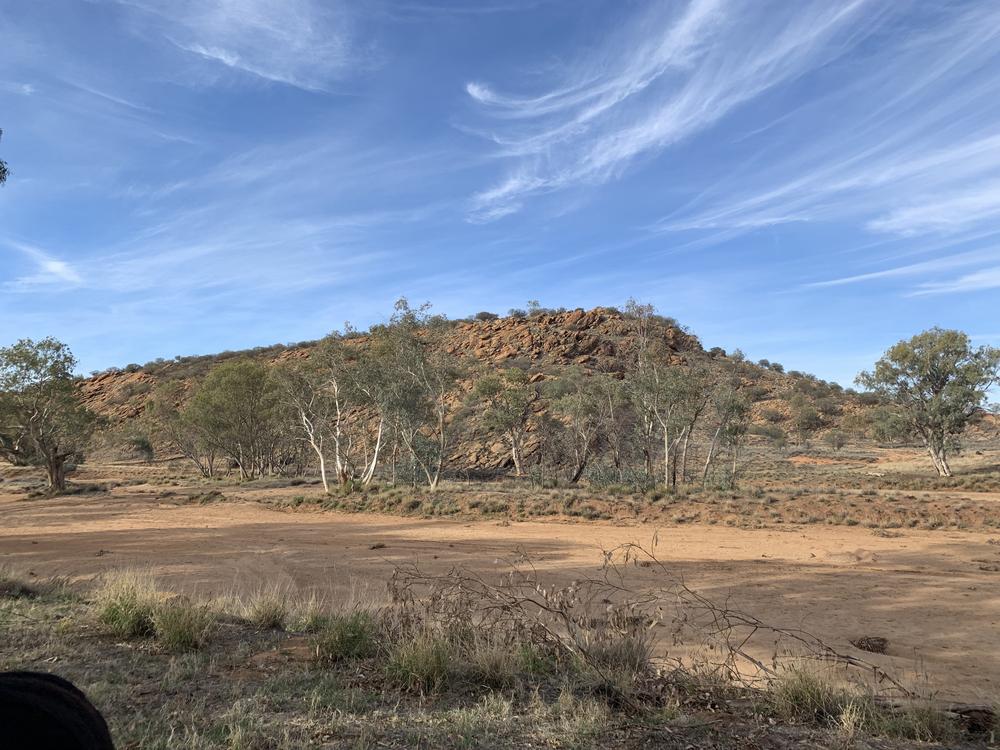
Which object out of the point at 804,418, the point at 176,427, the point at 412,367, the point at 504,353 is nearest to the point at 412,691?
the point at 412,367

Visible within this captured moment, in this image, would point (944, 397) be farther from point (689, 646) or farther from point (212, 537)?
point (212, 537)

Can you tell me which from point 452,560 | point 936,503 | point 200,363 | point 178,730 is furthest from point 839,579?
point 200,363

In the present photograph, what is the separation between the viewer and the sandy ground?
8430 mm

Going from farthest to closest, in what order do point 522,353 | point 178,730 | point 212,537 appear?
point 522,353
point 212,537
point 178,730

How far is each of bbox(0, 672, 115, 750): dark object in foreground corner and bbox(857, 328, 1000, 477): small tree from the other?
41.4m

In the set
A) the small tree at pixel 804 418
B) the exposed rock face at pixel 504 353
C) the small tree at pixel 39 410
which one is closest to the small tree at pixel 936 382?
the exposed rock face at pixel 504 353

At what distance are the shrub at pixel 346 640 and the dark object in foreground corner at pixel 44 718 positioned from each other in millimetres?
4100

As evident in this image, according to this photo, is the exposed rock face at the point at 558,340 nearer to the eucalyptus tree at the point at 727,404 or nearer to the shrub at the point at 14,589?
the eucalyptus tree at the point at 727,404

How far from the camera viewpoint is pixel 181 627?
6039mm

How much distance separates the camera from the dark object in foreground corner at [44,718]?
1.66 metres

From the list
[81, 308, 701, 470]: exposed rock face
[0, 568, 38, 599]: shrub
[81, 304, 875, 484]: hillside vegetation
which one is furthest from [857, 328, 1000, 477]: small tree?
[0, 568, 38, 599]: shrub

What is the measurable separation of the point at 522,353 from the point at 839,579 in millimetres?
65020

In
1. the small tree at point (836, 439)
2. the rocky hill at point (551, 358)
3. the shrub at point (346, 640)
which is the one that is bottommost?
the shrub at point (346, 640)

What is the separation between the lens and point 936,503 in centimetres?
2306
